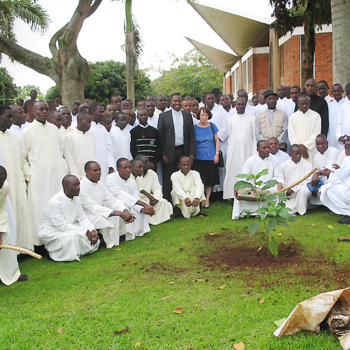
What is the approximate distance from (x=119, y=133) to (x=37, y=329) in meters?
5.56

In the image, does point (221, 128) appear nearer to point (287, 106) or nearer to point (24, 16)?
point (287, 106)

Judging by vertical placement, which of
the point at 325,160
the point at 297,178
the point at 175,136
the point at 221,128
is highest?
the point at 221,128

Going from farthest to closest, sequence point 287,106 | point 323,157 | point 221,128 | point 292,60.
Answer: point 292,60
point 287,106
point 221,128
point 323,157

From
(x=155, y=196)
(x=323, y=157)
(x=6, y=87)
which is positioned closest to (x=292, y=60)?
(x=323, y=157)

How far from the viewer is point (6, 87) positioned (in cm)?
2955

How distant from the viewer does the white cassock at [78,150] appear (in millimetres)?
7547

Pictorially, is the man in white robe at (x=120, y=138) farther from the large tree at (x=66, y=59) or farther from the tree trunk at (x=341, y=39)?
the tree trunk at (x=341, y=39)

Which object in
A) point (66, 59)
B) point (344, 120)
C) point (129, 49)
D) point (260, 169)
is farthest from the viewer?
point (129, 49)

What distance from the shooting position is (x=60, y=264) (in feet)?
20.0

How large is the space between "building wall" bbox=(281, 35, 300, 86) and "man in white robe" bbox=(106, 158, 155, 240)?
50.1 feet

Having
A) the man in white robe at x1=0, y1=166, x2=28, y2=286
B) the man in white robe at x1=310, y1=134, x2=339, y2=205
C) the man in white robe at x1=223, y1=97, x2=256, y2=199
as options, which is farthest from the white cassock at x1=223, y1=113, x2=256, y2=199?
the man in white robe at x1=0, y1=166, x2=28, y2=286

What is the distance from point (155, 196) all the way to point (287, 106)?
439 cm

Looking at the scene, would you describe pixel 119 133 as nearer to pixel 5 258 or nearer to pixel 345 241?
pixel 5 258

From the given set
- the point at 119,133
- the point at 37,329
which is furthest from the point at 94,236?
the point at 119,133
